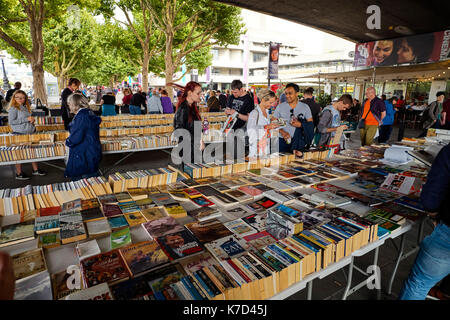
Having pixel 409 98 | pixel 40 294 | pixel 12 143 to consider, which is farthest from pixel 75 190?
pixel 409 98

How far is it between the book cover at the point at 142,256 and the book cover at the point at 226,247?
296 mm

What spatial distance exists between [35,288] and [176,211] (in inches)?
40.2

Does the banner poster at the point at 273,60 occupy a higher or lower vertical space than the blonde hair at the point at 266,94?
higher

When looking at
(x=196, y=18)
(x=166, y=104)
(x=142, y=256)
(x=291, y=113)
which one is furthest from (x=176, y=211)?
(x=196, y=18)

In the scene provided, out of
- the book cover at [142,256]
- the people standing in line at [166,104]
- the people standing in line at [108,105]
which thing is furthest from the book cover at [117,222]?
the people standing in line at [108,105]

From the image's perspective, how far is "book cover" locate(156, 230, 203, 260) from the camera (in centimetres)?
159

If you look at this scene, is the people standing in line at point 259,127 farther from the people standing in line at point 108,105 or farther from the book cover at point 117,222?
the people standing in line at point 108,105

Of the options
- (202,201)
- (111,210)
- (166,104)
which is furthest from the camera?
(166,104)

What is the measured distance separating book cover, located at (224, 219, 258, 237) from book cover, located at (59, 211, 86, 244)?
3.31ft

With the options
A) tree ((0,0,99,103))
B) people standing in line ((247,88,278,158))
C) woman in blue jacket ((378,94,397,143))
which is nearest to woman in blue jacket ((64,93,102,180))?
people standing in line ((247,88,278,158))

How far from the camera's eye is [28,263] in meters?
1.42

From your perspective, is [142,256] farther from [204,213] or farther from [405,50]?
[405,50]

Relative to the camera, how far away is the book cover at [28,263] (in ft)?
4.42
